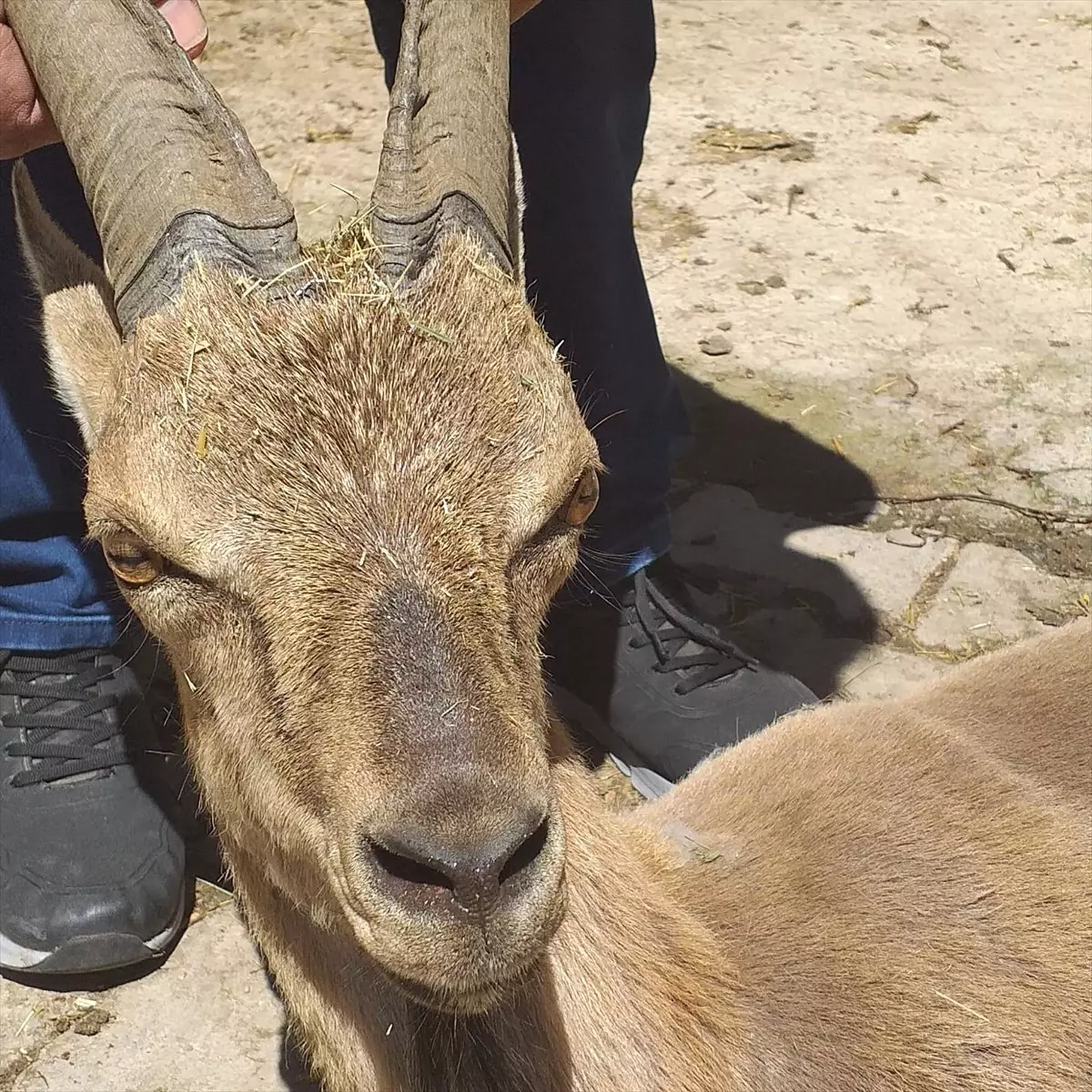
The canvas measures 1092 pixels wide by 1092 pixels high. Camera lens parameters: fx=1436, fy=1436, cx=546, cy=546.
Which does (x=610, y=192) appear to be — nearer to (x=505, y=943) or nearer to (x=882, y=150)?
(x=505, y=943)

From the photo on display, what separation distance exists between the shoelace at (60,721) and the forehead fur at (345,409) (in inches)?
69.7

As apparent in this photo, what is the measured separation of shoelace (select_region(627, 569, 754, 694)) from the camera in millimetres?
4785

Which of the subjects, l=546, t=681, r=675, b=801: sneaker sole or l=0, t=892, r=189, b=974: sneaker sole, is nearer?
l=0, t=892, r=189, b=974: sneaker sole

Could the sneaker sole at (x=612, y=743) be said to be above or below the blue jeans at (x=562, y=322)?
below

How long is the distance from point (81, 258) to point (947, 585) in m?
3.40

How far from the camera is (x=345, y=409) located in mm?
2600

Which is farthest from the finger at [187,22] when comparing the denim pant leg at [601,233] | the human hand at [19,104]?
the denim pant leg at [601,233]

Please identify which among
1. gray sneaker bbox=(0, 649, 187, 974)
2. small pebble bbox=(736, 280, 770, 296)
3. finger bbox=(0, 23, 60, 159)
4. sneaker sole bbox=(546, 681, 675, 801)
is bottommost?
sneaker sole bbox=(546, 681, 675, 801)

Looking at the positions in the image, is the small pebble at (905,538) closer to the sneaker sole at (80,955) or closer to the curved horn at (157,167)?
the sneaker sole at (80,955)

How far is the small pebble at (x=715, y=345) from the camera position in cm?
671

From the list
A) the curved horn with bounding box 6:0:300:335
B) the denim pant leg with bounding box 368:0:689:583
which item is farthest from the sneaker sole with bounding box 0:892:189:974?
the curved horn with bounding box 6:0:300:335

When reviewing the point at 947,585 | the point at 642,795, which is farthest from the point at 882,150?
the point at 642,795

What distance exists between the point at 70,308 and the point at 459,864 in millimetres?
1691

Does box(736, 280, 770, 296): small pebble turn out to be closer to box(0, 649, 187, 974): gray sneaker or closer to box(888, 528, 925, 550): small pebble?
box(888, 528, 925, 550): small pebble
